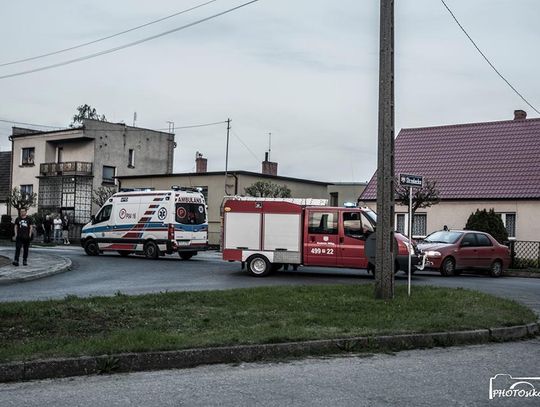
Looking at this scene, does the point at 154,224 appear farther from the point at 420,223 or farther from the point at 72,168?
the point at 72,168

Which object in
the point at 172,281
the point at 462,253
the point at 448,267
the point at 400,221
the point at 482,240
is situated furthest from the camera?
the point at 400,221

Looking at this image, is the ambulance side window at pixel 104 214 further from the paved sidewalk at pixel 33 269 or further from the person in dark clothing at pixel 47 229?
the person in dark clothing at pixel 47 229

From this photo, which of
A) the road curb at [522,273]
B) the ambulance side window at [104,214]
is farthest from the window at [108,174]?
the road curb at [522,273]

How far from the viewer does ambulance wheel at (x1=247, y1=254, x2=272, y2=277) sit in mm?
20219

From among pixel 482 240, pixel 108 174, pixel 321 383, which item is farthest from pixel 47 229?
pixel 321 383

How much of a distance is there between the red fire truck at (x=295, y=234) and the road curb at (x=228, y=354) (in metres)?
9.49

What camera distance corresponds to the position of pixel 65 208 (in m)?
56.6

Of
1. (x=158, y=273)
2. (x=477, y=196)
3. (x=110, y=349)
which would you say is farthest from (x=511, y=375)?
(x=477, y=196)

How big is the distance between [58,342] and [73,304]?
2.73 meters

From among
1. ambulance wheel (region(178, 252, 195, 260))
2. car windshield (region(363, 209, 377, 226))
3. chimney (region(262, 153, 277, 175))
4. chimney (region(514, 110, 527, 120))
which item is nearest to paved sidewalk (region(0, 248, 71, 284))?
ambulance wheel (region(178, 252, 195, 260))

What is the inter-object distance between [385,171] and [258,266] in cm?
851

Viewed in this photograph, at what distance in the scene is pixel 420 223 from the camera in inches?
1367

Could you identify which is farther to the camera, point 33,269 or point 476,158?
point 476,158

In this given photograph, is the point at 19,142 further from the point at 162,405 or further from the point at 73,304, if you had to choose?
the point at 162,405
